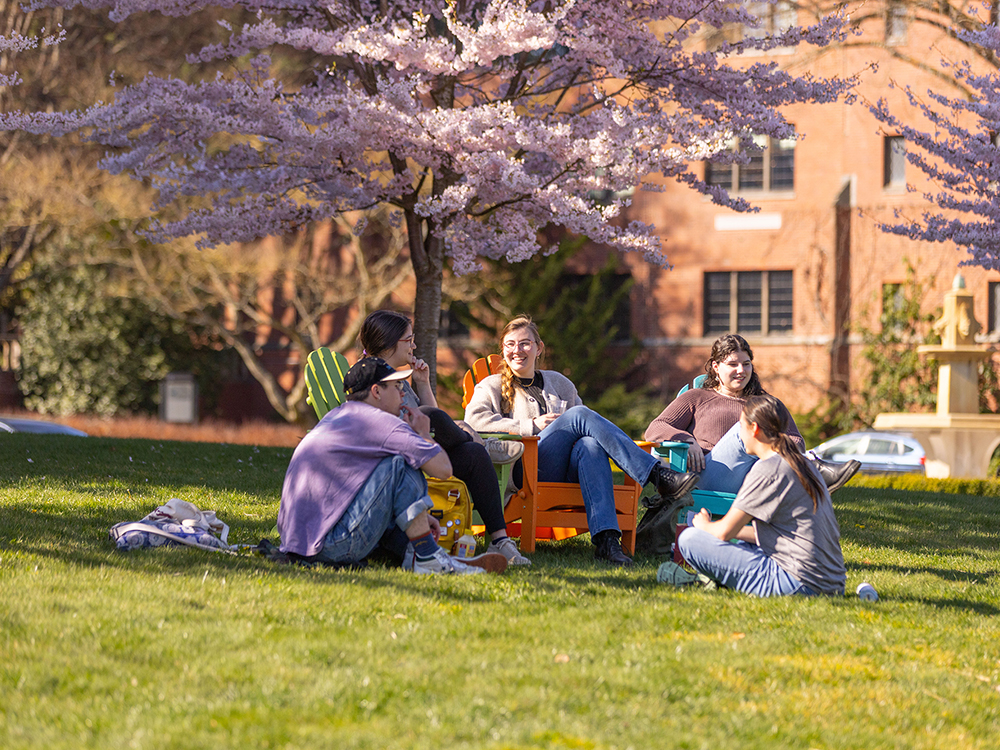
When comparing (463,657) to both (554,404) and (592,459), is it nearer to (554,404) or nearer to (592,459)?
(592,459)

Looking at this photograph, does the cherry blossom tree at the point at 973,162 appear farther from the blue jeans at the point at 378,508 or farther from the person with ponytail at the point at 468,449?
the blue jeans at the point at 378,508

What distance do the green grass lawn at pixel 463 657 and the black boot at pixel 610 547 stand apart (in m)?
0.16

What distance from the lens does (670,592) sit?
5457 mm

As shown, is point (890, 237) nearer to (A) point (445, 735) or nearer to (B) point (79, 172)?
(B) point (79, 172)

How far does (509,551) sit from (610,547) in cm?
67

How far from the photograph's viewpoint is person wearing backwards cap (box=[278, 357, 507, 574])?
17.4 ft

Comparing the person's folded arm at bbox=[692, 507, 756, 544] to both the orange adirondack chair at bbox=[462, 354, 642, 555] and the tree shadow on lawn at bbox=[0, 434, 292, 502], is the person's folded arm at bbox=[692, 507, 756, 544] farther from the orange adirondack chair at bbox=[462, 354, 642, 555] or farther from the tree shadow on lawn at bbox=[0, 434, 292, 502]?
the tree shadow on lawn at bbox=[0, 434, 292, 502]

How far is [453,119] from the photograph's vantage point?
1059 centimetres

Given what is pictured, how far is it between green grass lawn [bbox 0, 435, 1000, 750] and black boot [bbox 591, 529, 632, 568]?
0.16 meters

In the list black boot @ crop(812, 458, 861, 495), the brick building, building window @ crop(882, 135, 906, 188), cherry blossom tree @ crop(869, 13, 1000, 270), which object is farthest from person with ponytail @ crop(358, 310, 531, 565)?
building window @ crop(882, 135, 906, 188)

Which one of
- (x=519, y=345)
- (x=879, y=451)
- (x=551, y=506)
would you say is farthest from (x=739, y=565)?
(x=879, y=451)

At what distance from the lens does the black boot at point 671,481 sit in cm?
628

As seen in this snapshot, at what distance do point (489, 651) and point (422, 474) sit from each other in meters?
1.59

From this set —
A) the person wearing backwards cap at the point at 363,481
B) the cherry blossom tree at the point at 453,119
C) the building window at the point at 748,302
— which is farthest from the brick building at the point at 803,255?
the person wearing backwards cap at the point at 363,481
